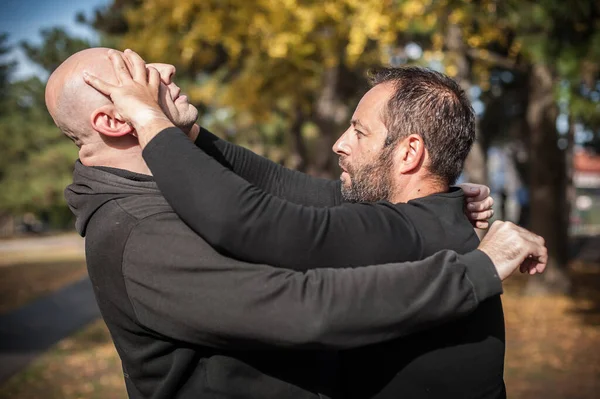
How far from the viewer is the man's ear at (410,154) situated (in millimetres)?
2150

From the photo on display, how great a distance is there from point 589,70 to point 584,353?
4489 mm

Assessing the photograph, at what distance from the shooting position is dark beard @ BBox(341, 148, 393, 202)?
7.27ft

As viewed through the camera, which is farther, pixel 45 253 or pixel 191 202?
pixel 45 253

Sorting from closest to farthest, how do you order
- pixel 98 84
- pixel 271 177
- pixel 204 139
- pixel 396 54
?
pixel 98 84
pixel 204 139
pixel 271 177
pixel 396 54

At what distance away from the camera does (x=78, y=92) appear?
2.04 m

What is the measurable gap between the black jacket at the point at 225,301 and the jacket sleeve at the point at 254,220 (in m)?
0.06

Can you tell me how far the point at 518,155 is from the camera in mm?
34375

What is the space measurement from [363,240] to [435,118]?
20.4 inches

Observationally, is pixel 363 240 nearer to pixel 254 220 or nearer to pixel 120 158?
pixel 254 220

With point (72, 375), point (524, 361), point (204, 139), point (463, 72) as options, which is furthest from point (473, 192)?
point (463, 72)

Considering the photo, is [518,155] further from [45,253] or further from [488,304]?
[488,304]

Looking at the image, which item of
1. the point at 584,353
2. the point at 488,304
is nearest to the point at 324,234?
the point at 488,304

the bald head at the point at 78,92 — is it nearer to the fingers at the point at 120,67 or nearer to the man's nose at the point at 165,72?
the fingers at the point at 120,67

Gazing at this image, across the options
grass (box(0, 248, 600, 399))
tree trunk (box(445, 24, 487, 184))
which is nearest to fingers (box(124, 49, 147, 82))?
grass (box(0, 248, 600, 399))
